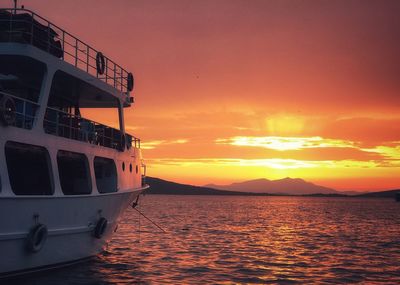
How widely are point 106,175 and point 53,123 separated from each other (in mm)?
5337

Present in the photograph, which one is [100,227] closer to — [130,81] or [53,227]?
[53,227]

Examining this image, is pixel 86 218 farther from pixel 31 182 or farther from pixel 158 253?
pixel 158 253

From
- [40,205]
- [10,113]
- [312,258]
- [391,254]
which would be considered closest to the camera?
[10,113]

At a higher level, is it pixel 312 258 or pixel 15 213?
pixel 15 213

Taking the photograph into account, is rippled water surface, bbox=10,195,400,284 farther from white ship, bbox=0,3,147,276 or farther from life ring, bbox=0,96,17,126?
life ring, bbox=0,96,17,126

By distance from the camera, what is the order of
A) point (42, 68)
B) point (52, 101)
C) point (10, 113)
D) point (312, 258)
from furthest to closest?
point (312, 258)
point (52, 101)
point (42, 68)
point (10, 113)

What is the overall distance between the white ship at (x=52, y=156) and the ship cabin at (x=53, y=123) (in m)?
0.03

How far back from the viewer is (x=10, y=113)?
12.9m

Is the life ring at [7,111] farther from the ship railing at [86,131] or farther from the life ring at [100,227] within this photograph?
the life ring at [100,227]

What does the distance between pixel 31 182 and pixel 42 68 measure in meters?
3.77

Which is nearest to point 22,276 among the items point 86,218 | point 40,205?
point 40,205

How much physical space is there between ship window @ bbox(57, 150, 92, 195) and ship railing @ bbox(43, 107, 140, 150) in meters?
0.83

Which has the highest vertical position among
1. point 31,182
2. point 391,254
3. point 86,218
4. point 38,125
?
point 38,125

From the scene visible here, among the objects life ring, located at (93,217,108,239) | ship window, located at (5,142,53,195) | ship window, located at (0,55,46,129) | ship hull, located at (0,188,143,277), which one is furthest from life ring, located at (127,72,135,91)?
ship window, located at (5,142,53,195)
